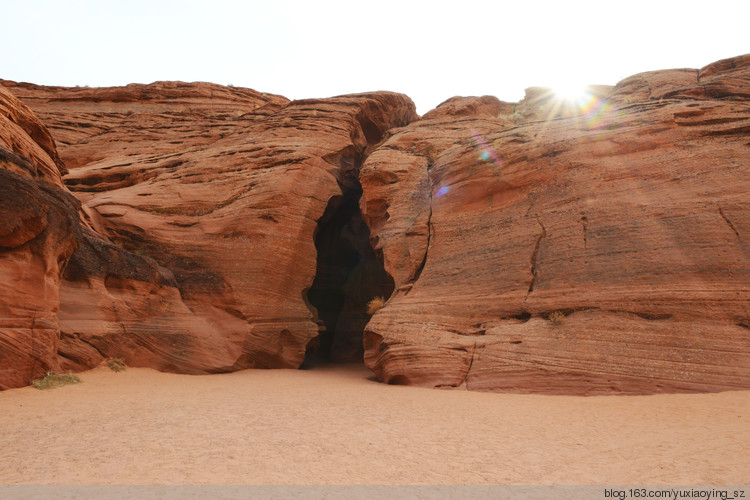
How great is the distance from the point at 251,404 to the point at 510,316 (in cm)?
672

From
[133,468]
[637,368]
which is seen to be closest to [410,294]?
[637,368]

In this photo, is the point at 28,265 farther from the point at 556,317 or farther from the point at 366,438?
the point at 556,317

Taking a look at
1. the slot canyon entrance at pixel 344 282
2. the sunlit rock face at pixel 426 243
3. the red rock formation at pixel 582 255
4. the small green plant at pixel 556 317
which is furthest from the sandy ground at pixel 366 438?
the slot canyon entrance at pixel 344 282

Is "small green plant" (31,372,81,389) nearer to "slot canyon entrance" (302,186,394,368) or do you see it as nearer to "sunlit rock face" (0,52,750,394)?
"sunlit rock face" (0,52,750,394)

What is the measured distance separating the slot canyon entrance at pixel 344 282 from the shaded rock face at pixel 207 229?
5.2 inches

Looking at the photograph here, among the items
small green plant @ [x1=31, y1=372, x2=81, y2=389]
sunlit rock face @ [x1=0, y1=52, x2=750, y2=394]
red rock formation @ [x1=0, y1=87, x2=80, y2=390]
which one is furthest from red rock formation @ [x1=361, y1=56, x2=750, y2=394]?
red rock formation @ [x1=0, y1=87, x2=80, y2=390]

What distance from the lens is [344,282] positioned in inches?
928

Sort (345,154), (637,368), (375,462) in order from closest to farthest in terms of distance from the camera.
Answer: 1. (375,462)
2. (637,368)
3. (345,154)

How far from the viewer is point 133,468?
175 inches

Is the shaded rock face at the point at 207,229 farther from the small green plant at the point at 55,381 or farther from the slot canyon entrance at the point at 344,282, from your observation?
the small green plant at the point at 55,381

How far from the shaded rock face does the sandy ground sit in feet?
11.1

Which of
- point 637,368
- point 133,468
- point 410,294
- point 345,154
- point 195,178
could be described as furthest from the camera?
point 345,154

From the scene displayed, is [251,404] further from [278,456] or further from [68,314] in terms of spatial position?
[68,314]

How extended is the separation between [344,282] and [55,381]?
611 inches
